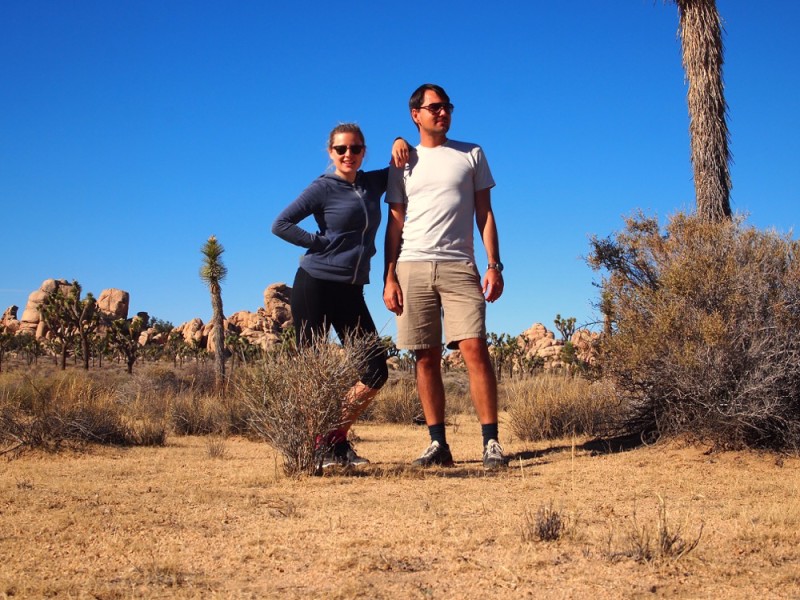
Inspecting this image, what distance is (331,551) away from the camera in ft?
9.59

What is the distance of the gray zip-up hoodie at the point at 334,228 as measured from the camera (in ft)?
16.7

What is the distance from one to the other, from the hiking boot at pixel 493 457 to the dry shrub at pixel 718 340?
1290mm

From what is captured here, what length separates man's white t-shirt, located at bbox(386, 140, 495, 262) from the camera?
5176 millimetres

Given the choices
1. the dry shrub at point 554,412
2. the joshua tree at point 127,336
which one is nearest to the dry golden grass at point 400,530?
the dry shrub at point 554,412

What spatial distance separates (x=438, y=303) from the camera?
529cm

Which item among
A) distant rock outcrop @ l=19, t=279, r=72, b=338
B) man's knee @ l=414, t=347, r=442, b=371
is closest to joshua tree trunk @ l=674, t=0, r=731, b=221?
man's knee @ l=414, t=347, r=442, b=371

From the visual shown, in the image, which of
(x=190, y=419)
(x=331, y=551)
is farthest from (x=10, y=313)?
(x=331, y=551)

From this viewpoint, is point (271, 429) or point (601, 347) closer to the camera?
point (271, 429)

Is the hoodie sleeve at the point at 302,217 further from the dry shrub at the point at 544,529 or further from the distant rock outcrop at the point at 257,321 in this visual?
the distant rock outcrop at the point at 257,321

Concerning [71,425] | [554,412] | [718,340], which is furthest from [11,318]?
[718,340]

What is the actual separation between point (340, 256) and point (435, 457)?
1.48 metres

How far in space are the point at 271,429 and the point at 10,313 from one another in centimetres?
11230

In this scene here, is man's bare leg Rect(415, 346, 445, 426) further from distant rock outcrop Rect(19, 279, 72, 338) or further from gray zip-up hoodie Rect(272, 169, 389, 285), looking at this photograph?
distant rock outcrop Rect(19, 279, 72, 338)

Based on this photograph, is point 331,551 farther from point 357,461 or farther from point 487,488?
point 357,461
